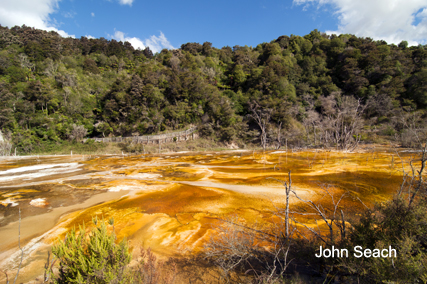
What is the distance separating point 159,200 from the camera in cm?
684

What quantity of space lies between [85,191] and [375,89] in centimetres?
4035

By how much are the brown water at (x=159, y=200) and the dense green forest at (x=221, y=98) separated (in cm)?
1414

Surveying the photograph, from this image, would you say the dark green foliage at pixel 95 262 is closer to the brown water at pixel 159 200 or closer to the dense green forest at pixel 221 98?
the brown water at pixel 159 200

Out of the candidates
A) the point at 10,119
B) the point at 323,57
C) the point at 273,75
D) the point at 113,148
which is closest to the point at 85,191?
the point at 113,148

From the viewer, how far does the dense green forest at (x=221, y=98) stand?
23.9 metres

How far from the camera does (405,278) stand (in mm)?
1895

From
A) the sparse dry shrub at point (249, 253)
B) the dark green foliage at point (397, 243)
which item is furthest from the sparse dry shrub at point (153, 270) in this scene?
the dark green foliage at point (397, 243)

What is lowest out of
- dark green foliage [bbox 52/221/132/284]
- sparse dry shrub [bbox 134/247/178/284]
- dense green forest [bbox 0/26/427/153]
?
sparse dry shrub [bbox 134/247/178/284]

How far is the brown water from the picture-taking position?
14.5 feet

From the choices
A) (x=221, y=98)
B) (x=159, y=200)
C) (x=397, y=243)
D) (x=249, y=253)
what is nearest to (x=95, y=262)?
(x=249, y=253)

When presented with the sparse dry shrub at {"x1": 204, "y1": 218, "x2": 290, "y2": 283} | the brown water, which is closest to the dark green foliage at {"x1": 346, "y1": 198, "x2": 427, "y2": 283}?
the sparse dry shrub at {"x1": 204, "y1": 218, "x2": 290, "y2": 283}

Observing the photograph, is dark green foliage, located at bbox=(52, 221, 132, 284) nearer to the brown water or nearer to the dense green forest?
the brown water

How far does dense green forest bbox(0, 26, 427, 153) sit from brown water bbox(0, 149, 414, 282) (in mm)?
14143

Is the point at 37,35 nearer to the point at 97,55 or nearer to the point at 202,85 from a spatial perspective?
the point at 97,55
